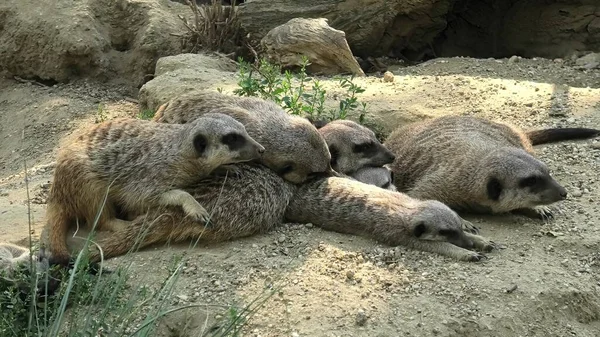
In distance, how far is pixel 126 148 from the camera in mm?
3568

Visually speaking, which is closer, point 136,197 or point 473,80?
point 136,197

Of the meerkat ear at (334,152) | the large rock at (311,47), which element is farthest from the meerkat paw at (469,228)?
the large rock at (311,47)

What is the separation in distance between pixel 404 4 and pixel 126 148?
4.08 meters

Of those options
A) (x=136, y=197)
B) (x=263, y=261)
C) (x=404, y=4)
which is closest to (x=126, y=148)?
(x=136, y=197)

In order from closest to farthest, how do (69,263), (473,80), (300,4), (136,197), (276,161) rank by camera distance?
(69,263) < (136,197) < (276,161) < (473,80) < (300,4)

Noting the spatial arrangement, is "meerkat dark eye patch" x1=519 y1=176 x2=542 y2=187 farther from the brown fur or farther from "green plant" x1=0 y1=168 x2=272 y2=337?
"green plant" x1=0 y1=168 x2=272 y2=337

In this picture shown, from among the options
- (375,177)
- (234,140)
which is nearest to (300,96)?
(375,177)

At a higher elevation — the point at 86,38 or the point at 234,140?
the point at 234,140

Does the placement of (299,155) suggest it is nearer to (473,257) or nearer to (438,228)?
(438,228)

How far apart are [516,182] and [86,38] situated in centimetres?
435

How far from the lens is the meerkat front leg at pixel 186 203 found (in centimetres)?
338

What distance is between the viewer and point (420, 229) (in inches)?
140

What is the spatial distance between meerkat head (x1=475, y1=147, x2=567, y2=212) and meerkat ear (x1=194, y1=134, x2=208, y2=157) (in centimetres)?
146

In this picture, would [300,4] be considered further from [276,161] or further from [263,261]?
[263,261]
